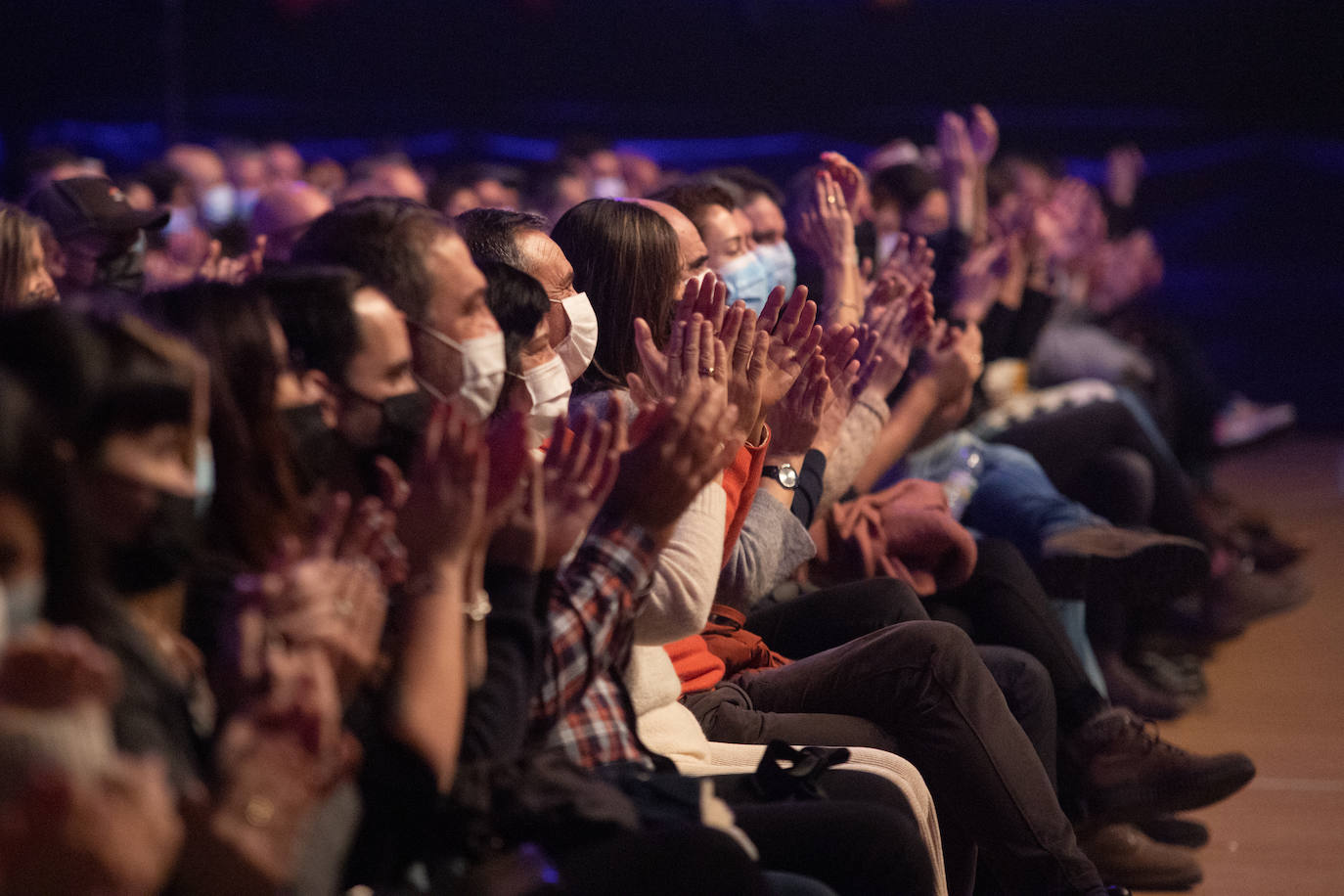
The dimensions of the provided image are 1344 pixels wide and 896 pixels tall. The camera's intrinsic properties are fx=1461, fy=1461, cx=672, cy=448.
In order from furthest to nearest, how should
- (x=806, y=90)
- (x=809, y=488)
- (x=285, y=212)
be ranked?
1. (x=806, y=90)
2. (x=285, y=212)
3. (x=809, y=488)

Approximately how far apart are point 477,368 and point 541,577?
0.37 meters

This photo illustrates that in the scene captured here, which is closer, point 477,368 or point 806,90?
point 477,368

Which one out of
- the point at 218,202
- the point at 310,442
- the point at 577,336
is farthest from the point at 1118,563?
the point at 218,202

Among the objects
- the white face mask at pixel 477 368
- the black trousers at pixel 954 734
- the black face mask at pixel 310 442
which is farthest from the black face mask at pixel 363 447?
the black trousers at pixel 954 734

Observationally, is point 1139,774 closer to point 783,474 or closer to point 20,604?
point 783,474

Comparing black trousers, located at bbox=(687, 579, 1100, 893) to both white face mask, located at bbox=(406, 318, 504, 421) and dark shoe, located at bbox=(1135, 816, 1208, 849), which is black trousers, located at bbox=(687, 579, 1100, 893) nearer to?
white face mask, located at bbox=(406, 318, 504, 421)

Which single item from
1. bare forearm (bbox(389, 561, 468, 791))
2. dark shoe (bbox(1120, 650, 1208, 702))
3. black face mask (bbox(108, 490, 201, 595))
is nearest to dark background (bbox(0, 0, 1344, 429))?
dark shoe (bbox(1120, 650, 1208, 702))

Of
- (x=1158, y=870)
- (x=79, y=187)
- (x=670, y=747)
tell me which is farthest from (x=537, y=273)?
(x=1158, y=870)

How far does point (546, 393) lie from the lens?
7.57ft

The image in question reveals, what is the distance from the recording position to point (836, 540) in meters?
3.08

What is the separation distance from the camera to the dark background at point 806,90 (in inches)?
367

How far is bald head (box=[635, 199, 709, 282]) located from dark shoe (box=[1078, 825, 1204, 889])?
56.2 inches

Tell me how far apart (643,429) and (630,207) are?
0.94 metres

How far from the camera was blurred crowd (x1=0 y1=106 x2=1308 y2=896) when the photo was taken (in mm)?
1313
